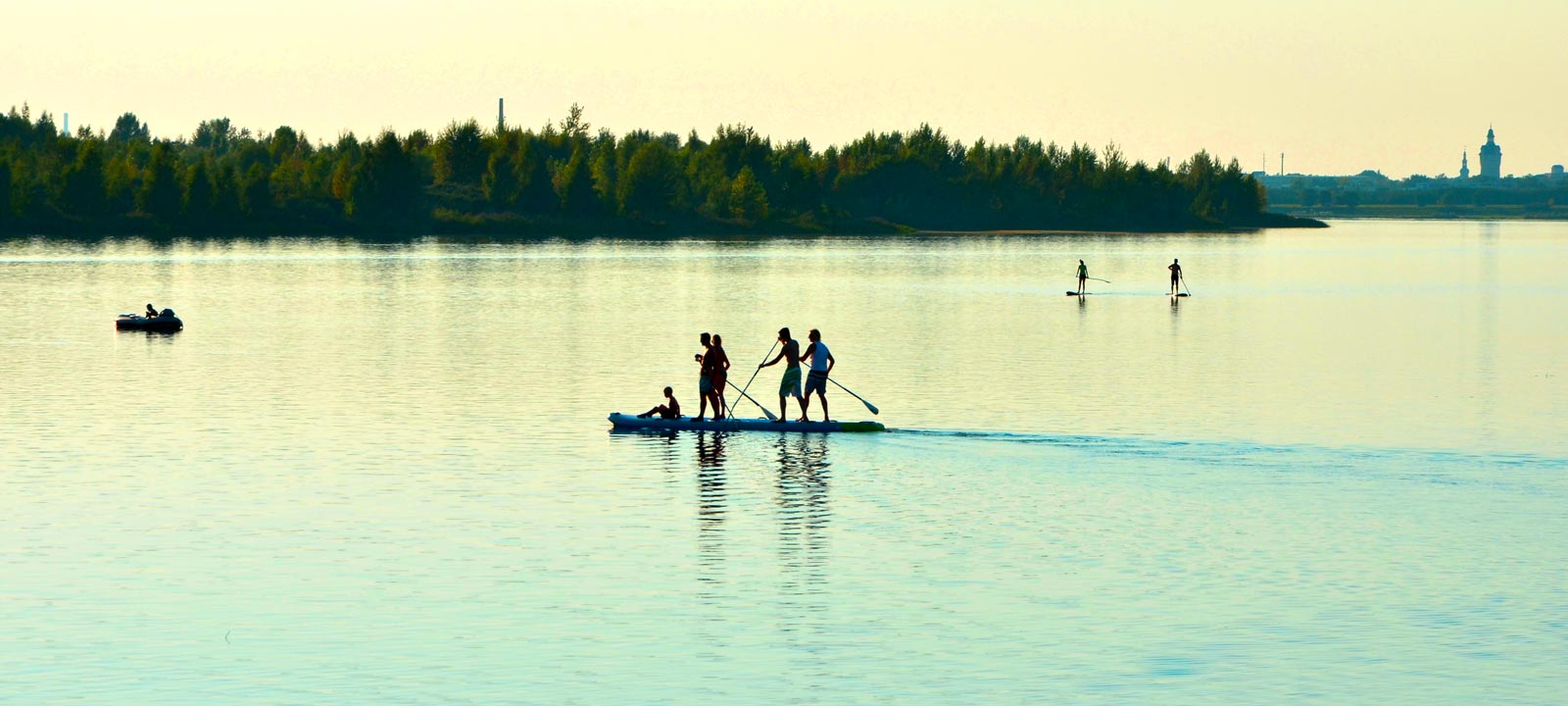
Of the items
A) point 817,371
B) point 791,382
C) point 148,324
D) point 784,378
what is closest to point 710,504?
point 784,378

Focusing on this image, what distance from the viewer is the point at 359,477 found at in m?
30.9

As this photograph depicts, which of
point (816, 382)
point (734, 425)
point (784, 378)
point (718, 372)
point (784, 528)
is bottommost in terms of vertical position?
point (784, 528)

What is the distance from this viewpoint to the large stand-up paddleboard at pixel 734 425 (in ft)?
120

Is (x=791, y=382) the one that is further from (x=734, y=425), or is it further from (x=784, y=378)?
(x=734, y=425)

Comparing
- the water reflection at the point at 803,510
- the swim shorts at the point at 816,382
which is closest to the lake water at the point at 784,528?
the water reflection at the point at 803,510

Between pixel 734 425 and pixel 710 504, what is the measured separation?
27.7ft

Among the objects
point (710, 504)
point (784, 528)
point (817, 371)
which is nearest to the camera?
point (784, 528)

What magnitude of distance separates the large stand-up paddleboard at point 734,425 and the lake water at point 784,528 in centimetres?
33

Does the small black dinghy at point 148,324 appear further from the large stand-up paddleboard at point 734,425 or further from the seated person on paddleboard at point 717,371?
the seated person on paddleboard at point 717,371

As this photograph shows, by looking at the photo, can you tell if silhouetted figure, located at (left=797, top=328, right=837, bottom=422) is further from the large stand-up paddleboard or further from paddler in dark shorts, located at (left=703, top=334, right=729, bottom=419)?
paddler in dark shorts, located at (left=703, top=334, right=729, bottom=419)

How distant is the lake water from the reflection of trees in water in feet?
0.31

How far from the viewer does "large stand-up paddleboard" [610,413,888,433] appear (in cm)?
3650

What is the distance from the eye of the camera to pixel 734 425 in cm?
3678

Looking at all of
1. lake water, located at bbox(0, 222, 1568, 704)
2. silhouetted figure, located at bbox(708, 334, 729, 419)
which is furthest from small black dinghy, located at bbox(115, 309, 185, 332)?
silhouetted figure, located at bbox(708, 334, 729, 419)
